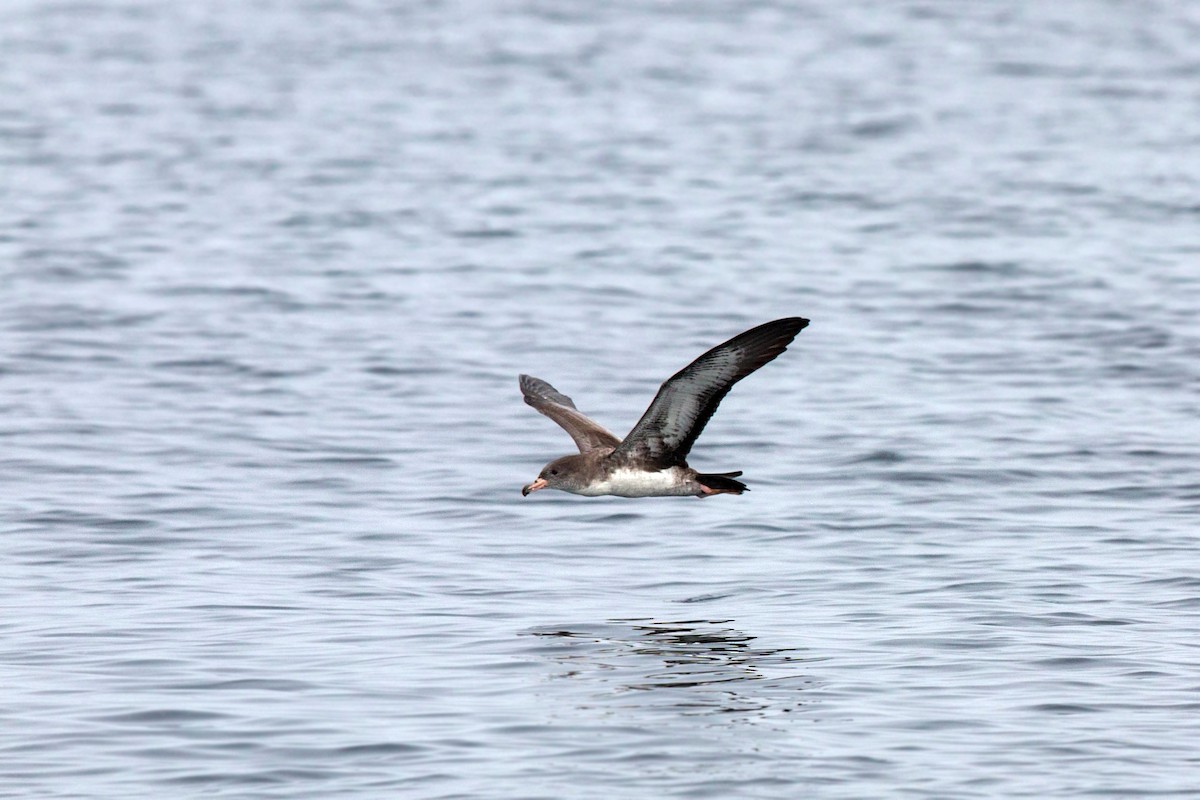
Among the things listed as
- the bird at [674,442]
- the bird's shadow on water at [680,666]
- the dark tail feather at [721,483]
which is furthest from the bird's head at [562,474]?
the bird's shadow on water at [680,666]

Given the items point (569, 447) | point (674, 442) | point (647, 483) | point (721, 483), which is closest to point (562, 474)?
point (647, 483)

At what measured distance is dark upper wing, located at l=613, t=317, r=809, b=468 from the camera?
12242mm

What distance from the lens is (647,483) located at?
13.4 meters

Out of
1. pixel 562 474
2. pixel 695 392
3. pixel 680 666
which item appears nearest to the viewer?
pixel 680 666

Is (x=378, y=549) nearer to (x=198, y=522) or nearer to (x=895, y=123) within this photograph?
(x=198, y=522)

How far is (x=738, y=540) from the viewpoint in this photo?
15.3m

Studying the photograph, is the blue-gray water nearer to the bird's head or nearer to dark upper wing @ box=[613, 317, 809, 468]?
the bird's head

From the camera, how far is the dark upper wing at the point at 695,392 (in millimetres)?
12242

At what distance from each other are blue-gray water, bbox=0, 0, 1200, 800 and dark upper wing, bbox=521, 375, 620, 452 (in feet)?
3.19

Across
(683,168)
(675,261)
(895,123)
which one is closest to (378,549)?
(675,261)

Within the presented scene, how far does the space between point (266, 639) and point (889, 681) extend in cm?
398

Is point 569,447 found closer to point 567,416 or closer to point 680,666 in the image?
point 567,416

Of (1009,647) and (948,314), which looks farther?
(948,314)

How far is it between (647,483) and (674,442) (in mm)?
379
